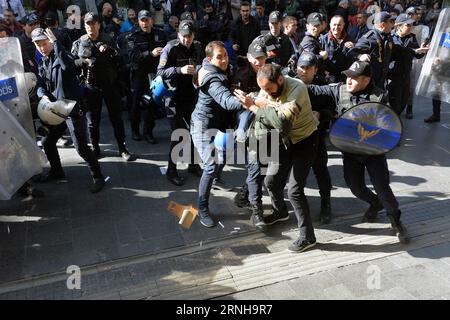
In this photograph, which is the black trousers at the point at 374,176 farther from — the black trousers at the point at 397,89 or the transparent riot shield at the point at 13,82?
the transparent riot shield at the point at 13,82

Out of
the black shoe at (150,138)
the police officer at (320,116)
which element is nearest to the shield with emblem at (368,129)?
the police officer at (320,116)

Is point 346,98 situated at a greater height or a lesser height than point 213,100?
greater

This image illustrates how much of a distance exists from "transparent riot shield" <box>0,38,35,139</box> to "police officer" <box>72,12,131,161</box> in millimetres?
1039

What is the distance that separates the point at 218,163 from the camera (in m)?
4.47

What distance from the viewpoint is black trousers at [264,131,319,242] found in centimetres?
396

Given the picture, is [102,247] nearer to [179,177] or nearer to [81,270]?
[81,270]

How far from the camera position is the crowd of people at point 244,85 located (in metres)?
3.95

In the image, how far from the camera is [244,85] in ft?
15.1

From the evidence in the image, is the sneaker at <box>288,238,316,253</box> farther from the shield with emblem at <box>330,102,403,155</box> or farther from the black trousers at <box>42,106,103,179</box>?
the black trousers at <box>42,106,103,179</box>

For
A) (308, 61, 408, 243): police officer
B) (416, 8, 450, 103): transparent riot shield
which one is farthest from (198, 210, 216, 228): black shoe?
(416, 8, 450, 103): transparent riot shield

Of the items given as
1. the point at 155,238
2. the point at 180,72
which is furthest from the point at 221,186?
the point at 180,72

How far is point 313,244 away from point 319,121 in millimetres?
1151

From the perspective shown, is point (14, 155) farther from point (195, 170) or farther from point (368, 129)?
point (368, 129)

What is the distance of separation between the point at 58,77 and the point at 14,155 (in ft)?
3.45
